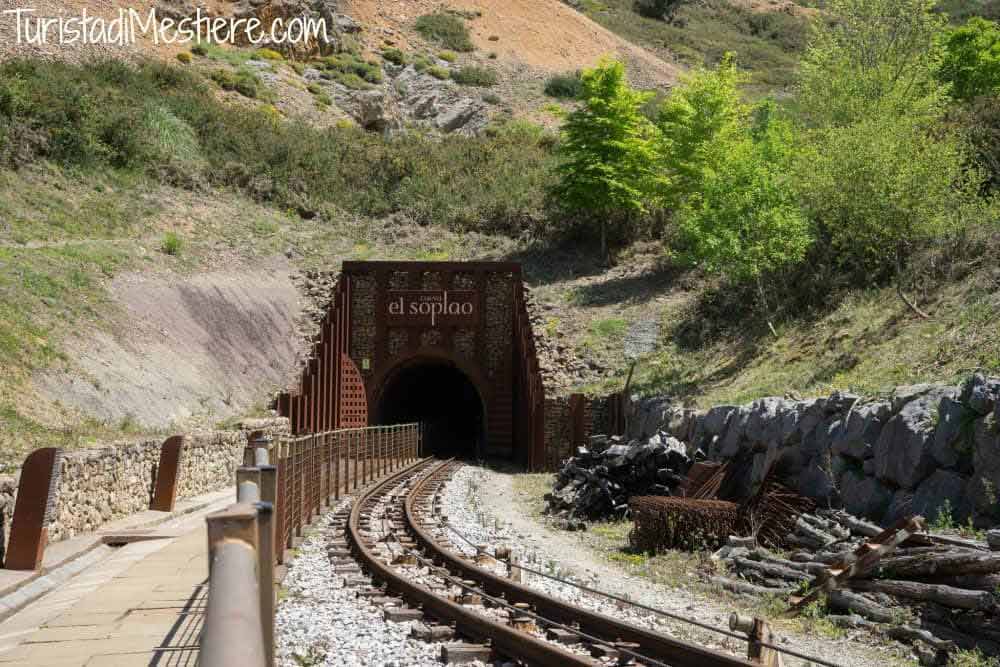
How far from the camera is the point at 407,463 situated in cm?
2750

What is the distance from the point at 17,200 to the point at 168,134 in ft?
41.7

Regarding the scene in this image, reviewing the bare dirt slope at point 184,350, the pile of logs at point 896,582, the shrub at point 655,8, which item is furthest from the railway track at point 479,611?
the shrub at point 655,8

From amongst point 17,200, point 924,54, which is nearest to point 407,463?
point 17,200

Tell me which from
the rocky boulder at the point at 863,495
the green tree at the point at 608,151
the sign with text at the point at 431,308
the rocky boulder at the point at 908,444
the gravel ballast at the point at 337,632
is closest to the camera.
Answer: the gravel ballast at the point at 337,632

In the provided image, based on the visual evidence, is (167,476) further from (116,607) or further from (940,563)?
(940,563)

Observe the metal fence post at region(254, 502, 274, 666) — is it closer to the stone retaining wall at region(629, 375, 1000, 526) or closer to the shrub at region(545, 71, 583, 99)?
the stone retaining wall at region(629, 375, 1000, 526)

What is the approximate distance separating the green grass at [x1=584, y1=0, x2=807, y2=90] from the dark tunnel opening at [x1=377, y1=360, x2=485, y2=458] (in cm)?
4953

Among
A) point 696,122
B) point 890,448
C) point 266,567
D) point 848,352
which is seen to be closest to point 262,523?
point 266,567

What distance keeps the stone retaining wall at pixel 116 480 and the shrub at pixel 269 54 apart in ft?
146

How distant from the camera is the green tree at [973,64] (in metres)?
38.9

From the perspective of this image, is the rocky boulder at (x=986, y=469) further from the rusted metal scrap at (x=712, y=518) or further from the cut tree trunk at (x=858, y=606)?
the rusted metal scrap at (x=712, y=518)

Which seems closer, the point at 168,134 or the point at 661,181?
the point at 661,181

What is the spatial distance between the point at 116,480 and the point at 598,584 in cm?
704

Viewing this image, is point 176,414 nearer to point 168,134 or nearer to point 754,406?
point 754,406
